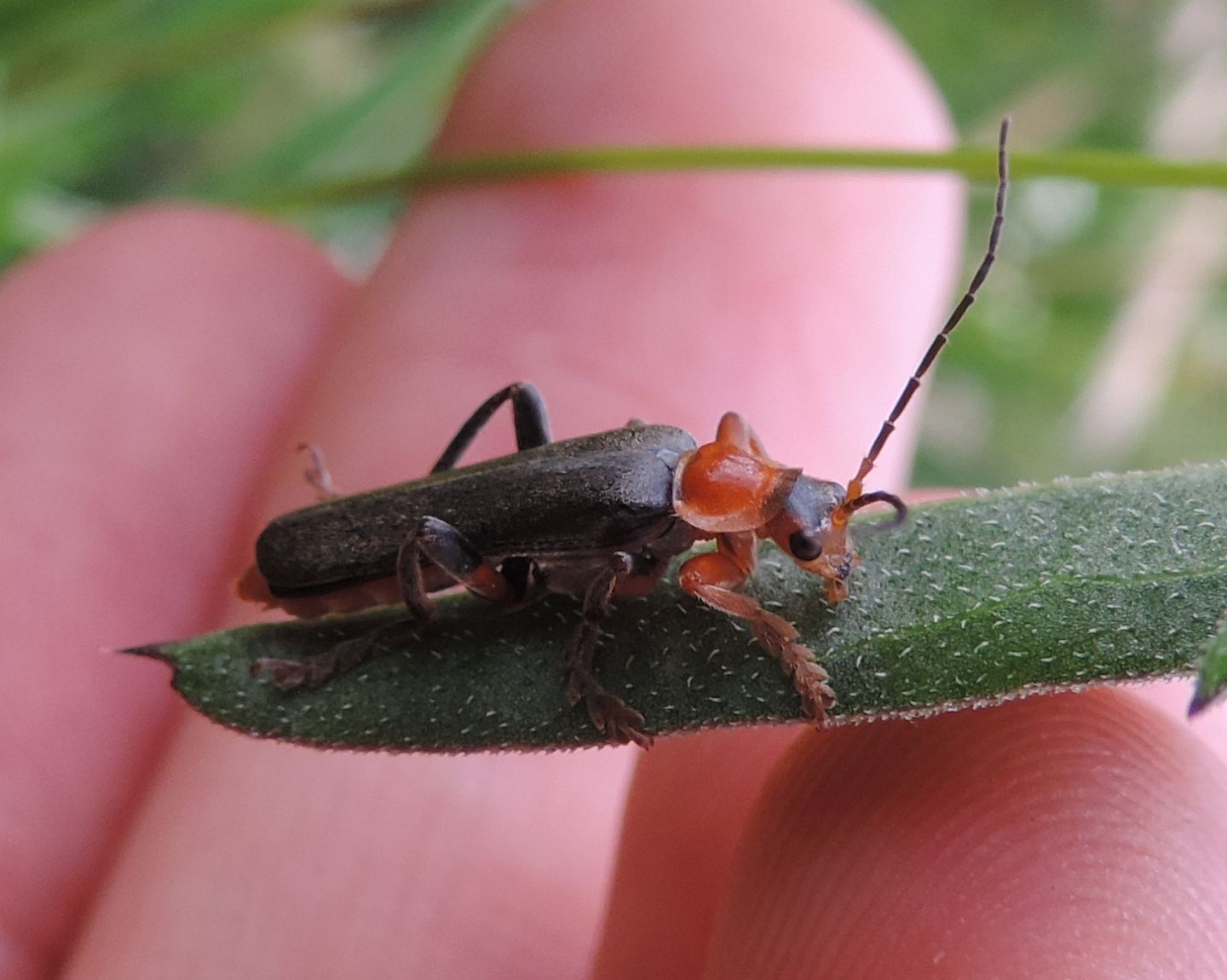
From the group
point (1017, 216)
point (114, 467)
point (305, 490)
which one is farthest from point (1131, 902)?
point (1017, 216)

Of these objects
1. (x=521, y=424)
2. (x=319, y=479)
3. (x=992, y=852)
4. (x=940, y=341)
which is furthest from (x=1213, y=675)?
(x=319, y=479)

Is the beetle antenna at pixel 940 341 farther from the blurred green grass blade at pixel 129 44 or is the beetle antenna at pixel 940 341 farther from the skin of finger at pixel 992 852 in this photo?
the blurred green grass blade at pixel 129 44

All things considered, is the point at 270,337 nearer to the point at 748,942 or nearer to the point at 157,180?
the point at 157,180

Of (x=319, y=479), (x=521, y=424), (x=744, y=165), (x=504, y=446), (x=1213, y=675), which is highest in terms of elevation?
(x=744, y=165)

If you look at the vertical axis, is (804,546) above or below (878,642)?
above

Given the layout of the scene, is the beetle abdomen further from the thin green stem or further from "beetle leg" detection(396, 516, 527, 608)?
the thin green stem

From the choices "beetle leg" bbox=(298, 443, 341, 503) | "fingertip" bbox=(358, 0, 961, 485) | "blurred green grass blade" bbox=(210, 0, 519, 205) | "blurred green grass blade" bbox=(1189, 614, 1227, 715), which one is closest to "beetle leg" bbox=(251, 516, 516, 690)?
"beetle leg" bbox=(298, 443, 341, 503)

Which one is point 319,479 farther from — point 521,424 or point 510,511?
point 510,511
